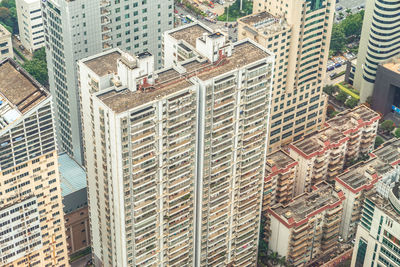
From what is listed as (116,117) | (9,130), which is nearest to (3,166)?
(9,130)

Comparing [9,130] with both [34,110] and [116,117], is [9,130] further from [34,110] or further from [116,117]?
[116,117]

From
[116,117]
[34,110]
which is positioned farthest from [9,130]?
[116,117]

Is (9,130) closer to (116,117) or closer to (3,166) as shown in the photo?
(3,166)

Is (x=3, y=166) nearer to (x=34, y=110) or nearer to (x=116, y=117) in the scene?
(x=34, y=110)
